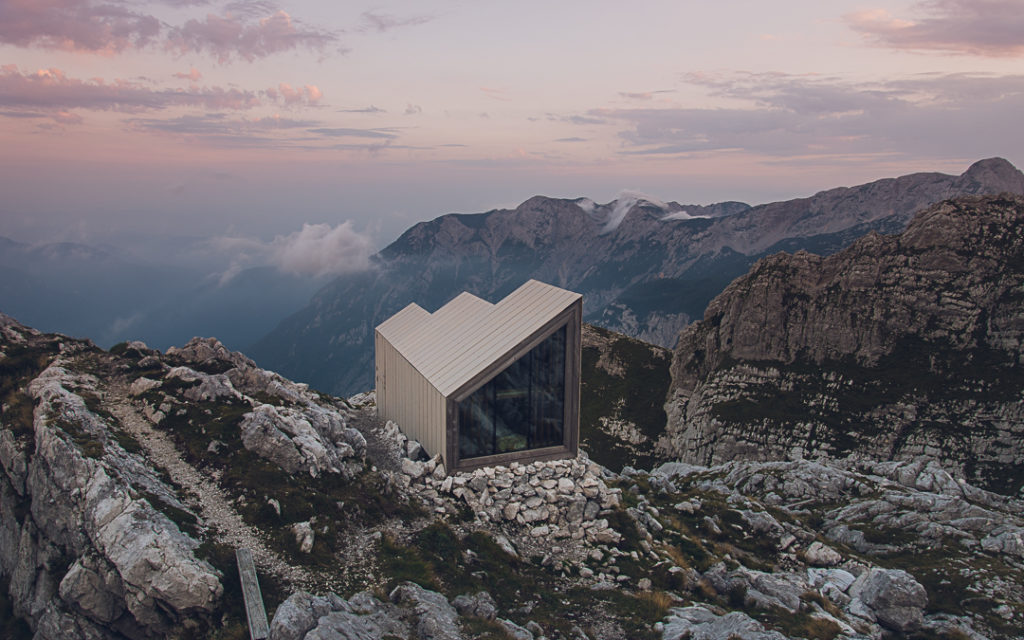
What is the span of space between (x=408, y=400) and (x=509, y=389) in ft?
33.9

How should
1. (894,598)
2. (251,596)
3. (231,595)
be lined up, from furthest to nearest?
(894,598)
(231,595)
(251,596)

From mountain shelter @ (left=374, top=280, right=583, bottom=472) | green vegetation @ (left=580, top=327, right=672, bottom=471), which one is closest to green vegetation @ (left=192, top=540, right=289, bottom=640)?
mountain shelter @ (left=374, top=280, right=583, bottom=472)

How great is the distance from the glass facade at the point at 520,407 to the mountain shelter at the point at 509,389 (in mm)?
56

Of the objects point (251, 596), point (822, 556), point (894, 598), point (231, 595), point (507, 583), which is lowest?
point (822, 556)

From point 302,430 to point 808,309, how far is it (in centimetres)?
9296

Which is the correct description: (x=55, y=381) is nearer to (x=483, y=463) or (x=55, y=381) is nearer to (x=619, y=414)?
(x=483, y=463)

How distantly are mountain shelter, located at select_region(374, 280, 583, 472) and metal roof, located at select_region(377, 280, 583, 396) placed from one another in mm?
89

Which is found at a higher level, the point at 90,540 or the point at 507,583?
the point at 90,540

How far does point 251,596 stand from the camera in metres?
18.9

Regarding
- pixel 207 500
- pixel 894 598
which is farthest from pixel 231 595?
pixel 894 598

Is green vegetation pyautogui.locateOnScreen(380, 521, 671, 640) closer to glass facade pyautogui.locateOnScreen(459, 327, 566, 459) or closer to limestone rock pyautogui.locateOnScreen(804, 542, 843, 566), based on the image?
glass facade pyautogui.locateOnScreen(459, 327, 566, 459)

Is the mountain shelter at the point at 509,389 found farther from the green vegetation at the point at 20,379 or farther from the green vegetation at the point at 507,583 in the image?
the green vegetation at the point at 20,379

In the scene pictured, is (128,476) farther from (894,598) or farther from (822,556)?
(822,556)

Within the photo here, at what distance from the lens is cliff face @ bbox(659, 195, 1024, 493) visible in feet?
254
